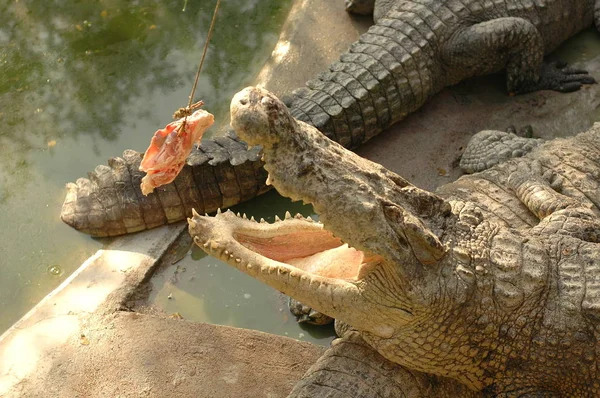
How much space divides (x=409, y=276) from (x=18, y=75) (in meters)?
4.33

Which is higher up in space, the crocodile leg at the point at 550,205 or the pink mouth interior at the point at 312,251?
the pink mouth interior at the point at 312,251

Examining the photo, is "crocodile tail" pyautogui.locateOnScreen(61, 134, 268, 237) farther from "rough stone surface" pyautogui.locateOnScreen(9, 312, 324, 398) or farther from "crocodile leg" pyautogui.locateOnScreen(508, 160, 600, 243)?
"crocodile leg" pyautogui.locateOnScreen(508, 160, 600, 243)

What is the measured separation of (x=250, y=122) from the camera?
8.29 feet

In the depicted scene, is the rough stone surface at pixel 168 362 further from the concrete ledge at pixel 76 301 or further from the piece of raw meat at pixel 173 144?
the piece of raw meat at pixel 173 144

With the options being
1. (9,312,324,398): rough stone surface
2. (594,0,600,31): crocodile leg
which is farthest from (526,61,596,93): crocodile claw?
(9,312,324,398): rough stone surface

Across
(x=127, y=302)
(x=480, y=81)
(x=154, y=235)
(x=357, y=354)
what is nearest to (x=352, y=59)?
(x=480, y=81)

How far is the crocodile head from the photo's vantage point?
2625 millimetres

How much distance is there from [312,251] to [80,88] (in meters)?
3.31

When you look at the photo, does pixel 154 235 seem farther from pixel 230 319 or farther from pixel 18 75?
pixel 18 75

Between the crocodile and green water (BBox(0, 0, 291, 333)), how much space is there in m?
0.38

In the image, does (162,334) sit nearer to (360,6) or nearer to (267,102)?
(267,102)

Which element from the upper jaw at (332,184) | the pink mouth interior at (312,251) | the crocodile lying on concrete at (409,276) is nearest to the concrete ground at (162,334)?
the crocodile lying on concrete at (409,276)

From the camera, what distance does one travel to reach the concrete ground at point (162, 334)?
12.2 ft

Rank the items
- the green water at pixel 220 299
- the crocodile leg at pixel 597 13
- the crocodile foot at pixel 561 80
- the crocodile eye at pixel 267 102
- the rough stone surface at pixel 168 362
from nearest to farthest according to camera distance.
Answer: the crocodile eye at pixel 267 102 < the rough stone surface at pixel 168 362 < the green water at pixel 220 299 < the crocodile foot at pixel 561 80 < the crocodile leg at pixel 597 13
